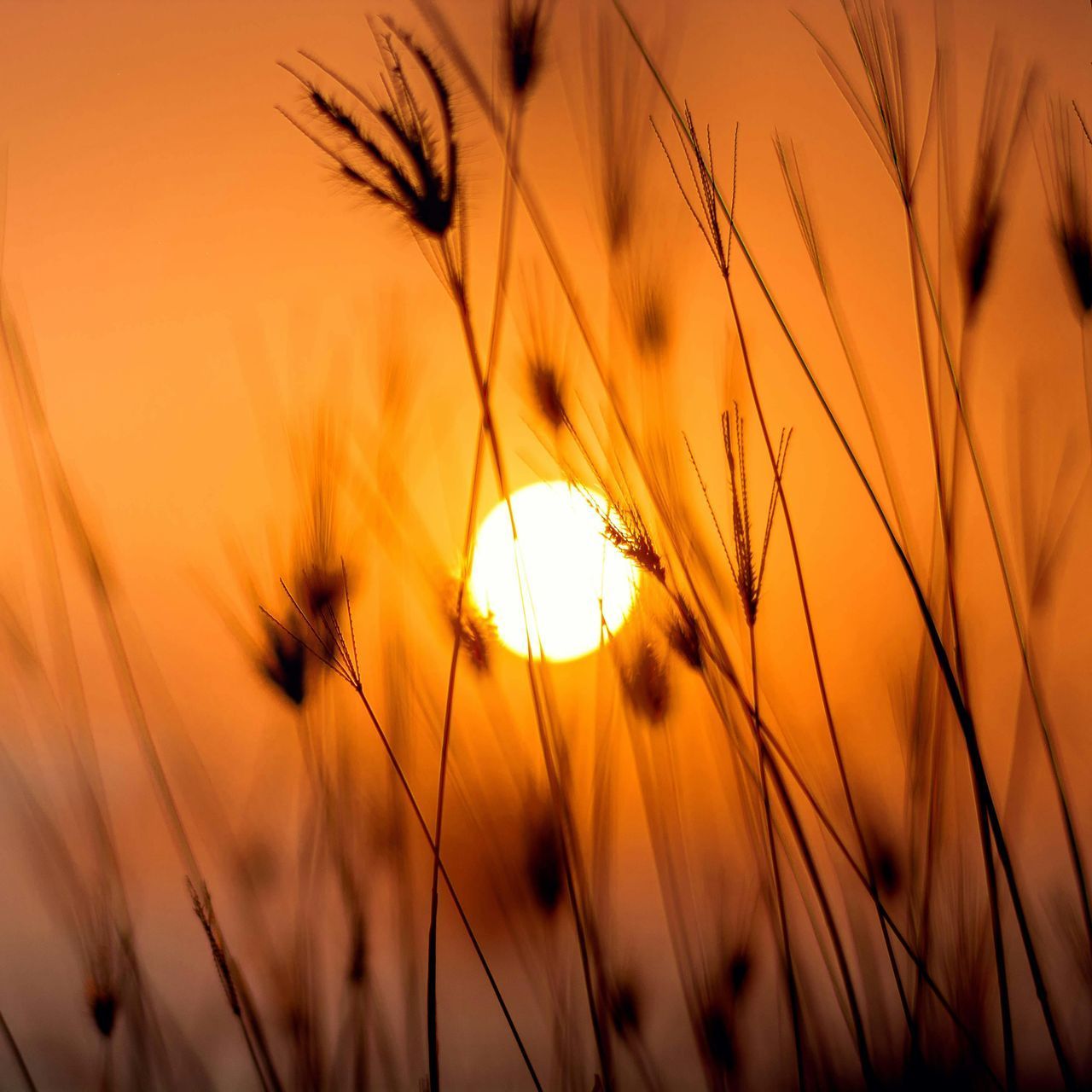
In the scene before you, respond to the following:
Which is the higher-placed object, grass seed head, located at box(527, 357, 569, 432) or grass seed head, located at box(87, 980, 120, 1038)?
grass seed head, located at box(527, 357, 569, 432)

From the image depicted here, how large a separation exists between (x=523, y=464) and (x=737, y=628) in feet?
0.77

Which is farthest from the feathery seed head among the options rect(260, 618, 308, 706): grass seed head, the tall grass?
rect(260, 618, 308, 706): grass seed head

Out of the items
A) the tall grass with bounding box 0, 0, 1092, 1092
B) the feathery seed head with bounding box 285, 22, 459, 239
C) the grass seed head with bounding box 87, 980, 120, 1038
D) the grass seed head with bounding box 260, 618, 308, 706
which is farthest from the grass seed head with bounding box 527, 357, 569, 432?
the grass seed head with bounding box 87, 980, 120, 1038

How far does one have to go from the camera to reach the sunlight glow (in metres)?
0.60

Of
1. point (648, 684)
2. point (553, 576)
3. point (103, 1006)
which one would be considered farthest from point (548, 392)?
point (103, 1006)

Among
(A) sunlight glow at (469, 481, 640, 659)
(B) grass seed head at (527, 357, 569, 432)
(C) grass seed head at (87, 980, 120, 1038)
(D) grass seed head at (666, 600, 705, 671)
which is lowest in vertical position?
(C) grass seed head at (87, 980, 120, 1038)

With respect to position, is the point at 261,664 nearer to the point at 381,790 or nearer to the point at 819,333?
the point at 381,790

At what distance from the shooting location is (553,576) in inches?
23.8

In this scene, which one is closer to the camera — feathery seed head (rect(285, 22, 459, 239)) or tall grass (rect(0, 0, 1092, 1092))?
feathery seed head (rect(285, 22, 459, 239))

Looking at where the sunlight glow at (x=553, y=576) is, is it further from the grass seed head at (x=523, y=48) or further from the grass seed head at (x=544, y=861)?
the grass seed head at (x=523, y=48)

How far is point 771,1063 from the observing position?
24.4 inches

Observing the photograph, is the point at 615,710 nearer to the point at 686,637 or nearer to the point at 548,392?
the point at 686,637

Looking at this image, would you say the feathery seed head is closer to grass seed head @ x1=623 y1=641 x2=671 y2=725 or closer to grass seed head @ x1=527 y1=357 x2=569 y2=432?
grass seed head @ x1=527 y1=357 x2=569 y2=432

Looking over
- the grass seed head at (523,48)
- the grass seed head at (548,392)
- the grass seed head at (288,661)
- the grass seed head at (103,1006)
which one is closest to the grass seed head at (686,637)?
the grass seed head at (548,392)
